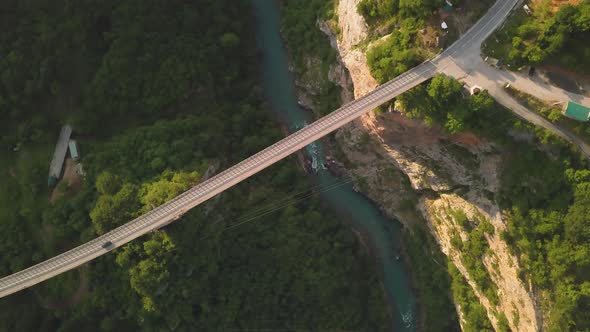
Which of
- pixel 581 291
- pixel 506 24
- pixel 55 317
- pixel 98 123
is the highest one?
pixel 98 123

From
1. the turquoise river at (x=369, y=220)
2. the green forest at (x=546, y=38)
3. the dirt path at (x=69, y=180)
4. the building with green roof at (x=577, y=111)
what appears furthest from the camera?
the turquoise river at (x=369, y=220)

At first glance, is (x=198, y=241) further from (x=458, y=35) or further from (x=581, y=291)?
(x=581, y=291)

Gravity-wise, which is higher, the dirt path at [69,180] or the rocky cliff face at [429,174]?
the dirt path at [69,180]

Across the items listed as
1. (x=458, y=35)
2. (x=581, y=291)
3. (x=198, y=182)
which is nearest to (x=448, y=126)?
(x=458, y=35)

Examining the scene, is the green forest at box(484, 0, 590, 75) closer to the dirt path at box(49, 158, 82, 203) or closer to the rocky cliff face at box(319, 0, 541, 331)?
the rocky cliff face at box(319, 0, 541, 331)

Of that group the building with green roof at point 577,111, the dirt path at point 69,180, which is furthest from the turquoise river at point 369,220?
the dirt path at point 69,180

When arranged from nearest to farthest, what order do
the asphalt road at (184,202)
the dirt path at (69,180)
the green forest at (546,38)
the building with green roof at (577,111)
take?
the green forest at (546,38) < the building with green roof at (577,111) < the asphalt road at (184,202) < the dirt path at (69,180)

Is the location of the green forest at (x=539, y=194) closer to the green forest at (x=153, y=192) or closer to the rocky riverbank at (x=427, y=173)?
the rocky riverbank at (x=427, y=173)

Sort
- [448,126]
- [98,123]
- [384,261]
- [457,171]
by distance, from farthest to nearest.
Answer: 1. [384,261]
2. [98,123]
3. [457,171]
4. [448,126]

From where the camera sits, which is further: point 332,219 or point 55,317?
point 332,219
